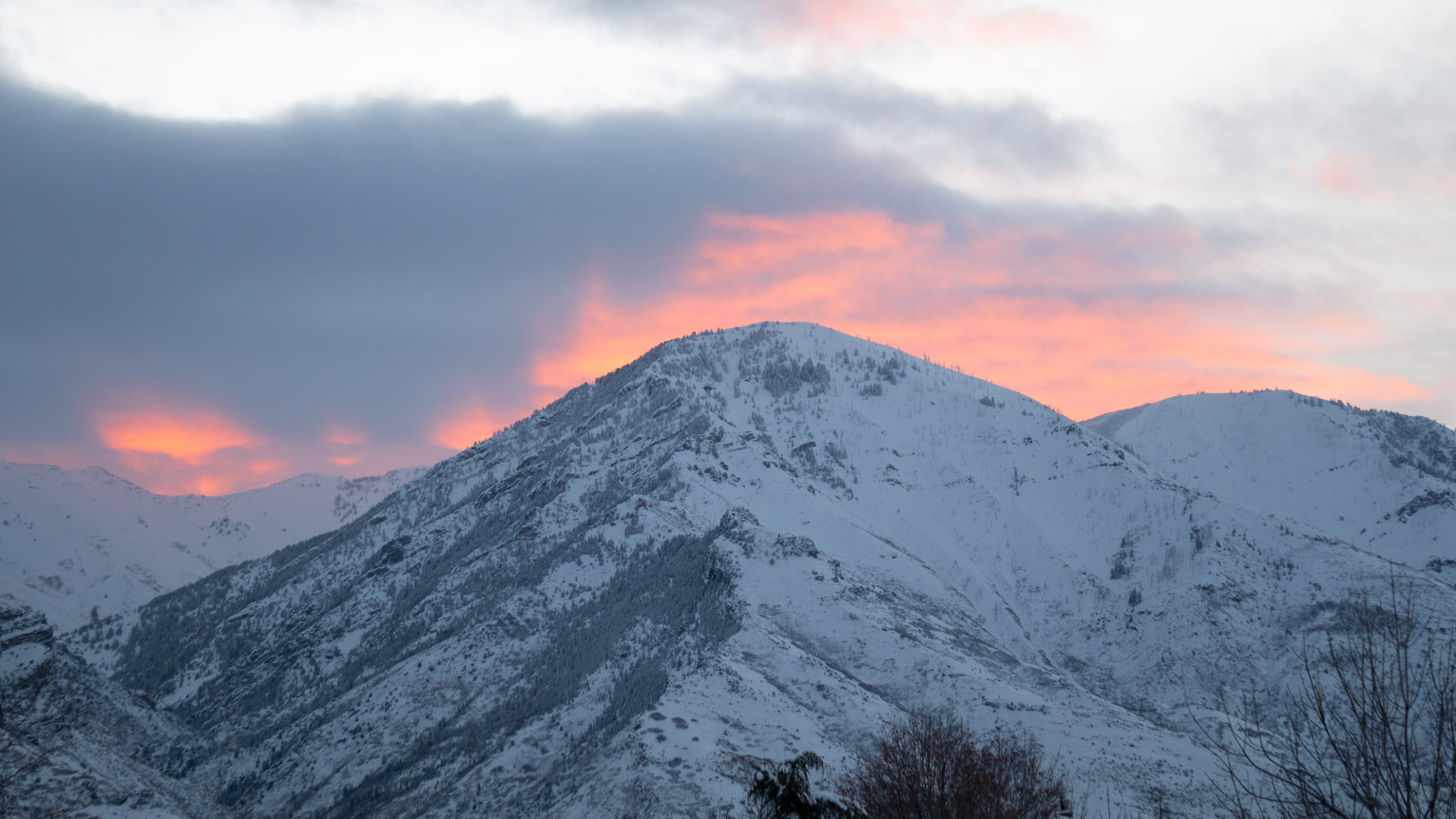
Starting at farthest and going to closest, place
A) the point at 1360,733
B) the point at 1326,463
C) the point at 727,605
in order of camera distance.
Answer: the point at 1326,463, the point at 727,605, the point at 1360,733

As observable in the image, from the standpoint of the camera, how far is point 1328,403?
181125 millimetres

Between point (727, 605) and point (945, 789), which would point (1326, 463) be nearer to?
point (727, 605)

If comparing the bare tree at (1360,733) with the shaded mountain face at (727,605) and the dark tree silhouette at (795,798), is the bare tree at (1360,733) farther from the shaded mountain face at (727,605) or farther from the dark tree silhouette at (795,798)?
the dark tree silhouette at (795,798)

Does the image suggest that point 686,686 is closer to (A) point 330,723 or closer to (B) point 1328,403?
(A) point 330,723

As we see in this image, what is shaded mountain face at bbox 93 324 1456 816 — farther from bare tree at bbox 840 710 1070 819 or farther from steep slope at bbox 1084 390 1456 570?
bare tree at bbox 840 710 1070 819

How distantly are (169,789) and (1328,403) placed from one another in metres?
187

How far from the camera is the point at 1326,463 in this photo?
166125mm

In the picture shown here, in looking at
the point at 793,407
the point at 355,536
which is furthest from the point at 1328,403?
the point at 355,536

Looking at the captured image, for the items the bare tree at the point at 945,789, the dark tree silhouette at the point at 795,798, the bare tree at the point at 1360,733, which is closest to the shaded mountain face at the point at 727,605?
the bare tree at the point at 1360,733

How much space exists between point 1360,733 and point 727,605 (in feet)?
219

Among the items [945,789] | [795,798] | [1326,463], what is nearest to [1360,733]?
[945,789]

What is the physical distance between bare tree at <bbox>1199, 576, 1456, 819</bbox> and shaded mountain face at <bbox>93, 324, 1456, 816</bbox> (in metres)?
5.78

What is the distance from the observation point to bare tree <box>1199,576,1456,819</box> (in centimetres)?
1969

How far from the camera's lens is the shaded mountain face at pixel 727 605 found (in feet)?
262
